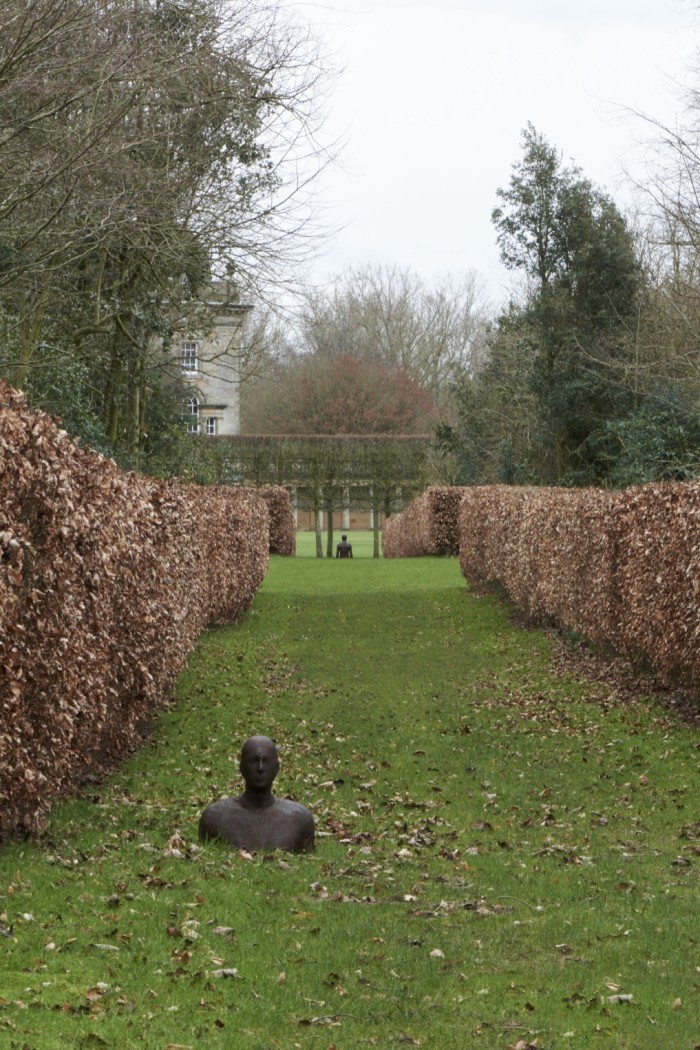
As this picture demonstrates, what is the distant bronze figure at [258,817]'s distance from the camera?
7.26 metres

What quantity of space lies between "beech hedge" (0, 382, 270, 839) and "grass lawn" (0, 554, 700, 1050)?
40cm

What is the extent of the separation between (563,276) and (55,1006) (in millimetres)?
30018

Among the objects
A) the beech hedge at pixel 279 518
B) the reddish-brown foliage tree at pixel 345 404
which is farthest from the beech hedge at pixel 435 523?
the reddish-brown foliage tree at pixel 345 404

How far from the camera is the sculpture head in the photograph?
7219 mm

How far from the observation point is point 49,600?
7.51m

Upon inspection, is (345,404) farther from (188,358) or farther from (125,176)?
(125,176)

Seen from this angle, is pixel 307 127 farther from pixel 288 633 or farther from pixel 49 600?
pixel 49 600

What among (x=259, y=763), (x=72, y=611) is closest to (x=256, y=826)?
(x=259, y=763)

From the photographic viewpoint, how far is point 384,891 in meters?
6.85

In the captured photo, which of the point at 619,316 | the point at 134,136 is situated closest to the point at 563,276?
the point at 619,316

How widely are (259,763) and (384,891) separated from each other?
1.03 m

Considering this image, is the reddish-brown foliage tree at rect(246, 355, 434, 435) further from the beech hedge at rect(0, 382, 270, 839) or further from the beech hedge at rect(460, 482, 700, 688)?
the beech hedge at rect(0, 382, 270, 839)

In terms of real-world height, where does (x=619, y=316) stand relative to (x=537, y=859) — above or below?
above

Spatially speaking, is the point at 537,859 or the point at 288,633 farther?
the point at 288,633
